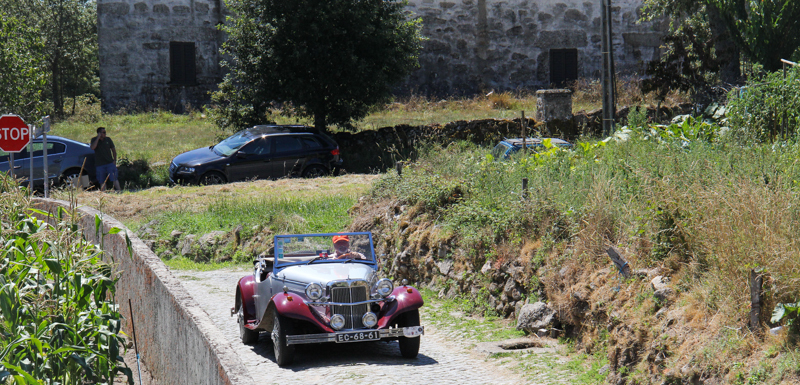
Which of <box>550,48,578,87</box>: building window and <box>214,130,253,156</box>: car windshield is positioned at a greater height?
<box>550,48,578,87</box>: building window

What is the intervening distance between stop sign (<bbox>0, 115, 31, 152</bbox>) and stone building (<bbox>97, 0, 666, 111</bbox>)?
1575cm

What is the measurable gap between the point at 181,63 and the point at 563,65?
56.3 ft

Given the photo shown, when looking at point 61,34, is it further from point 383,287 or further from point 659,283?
point 659,283

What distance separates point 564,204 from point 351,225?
19.5ft

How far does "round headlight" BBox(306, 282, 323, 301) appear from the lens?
8.21 meters

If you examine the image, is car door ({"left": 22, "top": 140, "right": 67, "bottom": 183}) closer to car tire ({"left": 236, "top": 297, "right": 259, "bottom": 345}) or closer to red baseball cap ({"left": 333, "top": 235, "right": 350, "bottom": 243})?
car tire ({"left": 236, "top": 297, "right": 259, "bottom": 345})

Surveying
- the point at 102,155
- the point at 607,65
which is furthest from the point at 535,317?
the point at 102,155

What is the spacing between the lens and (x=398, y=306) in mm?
8312

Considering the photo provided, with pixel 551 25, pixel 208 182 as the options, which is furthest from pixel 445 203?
pixel 551 25

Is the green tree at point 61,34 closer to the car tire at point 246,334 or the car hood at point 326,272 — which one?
the car tire at point 246,334

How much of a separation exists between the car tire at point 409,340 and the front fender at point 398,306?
0.31 feet

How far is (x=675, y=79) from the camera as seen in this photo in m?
24.8

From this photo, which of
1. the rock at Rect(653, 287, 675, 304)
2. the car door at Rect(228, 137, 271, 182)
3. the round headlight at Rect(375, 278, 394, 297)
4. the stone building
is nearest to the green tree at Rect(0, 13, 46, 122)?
the car door at Rect(228, 137, 271, 182)

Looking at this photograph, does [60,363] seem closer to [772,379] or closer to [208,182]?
[772,379]
